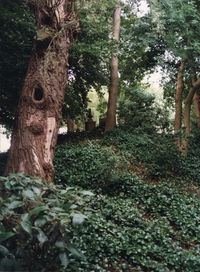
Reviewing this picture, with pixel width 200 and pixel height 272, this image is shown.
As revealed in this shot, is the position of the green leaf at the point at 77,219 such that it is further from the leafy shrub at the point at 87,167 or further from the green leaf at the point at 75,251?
the leafy shrub at the point at 87,167

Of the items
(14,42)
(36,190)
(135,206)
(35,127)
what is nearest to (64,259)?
(36,190)

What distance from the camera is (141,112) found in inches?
514

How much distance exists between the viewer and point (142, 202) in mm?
6559

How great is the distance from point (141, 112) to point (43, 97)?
869 centimetres

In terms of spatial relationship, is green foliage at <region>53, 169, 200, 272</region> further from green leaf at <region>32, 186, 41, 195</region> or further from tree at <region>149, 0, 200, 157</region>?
tree at <region>149, 0, 200, 157</region>

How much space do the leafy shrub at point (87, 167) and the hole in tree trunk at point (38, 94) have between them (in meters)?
2.76

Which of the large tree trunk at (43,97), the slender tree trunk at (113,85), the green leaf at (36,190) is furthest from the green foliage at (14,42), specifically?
the green leaf at (36,190)

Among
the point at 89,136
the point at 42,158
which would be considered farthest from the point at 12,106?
the point at 42,158

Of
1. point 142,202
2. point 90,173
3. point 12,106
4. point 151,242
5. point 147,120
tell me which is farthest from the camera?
point 147,120

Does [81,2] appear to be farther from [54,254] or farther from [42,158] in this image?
[54,254]

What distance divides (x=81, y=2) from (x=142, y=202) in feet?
17.3

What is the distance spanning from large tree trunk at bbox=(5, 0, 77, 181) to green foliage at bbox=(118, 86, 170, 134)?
777 centimetres

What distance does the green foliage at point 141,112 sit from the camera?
1305 centimetres

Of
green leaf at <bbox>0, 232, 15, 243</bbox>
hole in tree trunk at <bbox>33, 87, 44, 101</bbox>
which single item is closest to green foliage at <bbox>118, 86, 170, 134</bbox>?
hole in tree trunk at <bbox>33, 87, 44, 101</bbox>
